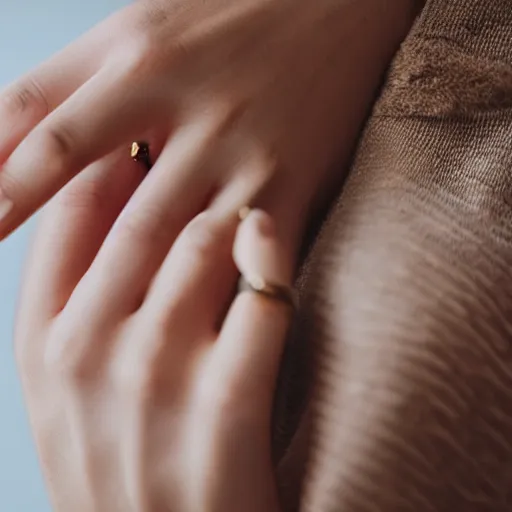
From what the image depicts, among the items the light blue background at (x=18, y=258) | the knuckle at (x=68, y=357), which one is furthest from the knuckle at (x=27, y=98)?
the light blue background at (x=18, y=258)

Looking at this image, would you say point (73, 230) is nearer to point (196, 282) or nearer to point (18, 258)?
point (196, 282)

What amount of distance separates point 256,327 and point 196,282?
36 millimetres

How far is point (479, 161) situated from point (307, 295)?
0.12m

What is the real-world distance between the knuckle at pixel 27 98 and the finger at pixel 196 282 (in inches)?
3.8

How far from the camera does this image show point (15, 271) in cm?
78

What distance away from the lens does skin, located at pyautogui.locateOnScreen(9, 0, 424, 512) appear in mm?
363

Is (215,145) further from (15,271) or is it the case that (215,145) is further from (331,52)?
(15,271)

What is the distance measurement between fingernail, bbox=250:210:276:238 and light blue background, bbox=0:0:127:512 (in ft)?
1.35

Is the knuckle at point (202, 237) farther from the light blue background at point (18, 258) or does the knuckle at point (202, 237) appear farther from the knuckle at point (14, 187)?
the light blue background at point (18, 258)

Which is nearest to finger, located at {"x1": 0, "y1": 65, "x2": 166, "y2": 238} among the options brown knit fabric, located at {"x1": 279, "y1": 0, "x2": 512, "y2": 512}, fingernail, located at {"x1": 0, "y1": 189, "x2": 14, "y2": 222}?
fingernail, located at {"x1": 0, "y1": 189, "x2": 14, "y2": 222}

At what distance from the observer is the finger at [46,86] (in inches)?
Result: 16.4

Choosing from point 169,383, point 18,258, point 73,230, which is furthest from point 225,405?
point 18,258

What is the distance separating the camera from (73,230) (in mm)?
424

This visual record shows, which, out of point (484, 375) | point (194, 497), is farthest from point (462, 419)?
point (194, 497)
